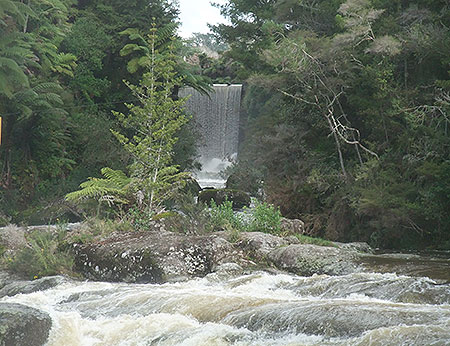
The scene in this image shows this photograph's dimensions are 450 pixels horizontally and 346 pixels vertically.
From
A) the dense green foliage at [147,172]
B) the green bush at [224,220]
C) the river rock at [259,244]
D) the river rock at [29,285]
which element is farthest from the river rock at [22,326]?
the dense green foliage at [147,172]

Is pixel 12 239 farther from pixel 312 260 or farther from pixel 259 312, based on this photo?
pixel 259 312

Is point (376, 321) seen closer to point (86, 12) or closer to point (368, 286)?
point (368, 286)

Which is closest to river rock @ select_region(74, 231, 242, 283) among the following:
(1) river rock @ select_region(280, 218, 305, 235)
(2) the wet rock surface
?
(2) the wet rock surface

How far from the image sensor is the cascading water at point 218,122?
30438 mm

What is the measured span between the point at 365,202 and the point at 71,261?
7.52 metres

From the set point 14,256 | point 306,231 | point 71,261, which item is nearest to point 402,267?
point 71,261

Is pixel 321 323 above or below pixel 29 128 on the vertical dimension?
below

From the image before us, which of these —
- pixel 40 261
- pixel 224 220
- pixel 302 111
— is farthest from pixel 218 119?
pixel 40 261

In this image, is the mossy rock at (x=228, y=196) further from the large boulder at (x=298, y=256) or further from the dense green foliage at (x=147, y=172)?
the large boulder at (x=298, y=256)

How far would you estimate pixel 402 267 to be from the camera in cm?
901

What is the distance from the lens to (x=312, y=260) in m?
9.32

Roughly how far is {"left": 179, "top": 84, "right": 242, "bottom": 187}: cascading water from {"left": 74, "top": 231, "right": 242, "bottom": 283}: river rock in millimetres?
20025

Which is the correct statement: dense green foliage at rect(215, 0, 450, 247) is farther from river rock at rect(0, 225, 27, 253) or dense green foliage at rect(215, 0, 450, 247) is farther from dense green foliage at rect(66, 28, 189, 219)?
river rock at rect(0, 225, 27, 253)

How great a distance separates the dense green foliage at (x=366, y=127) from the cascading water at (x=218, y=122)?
10.1 metres
